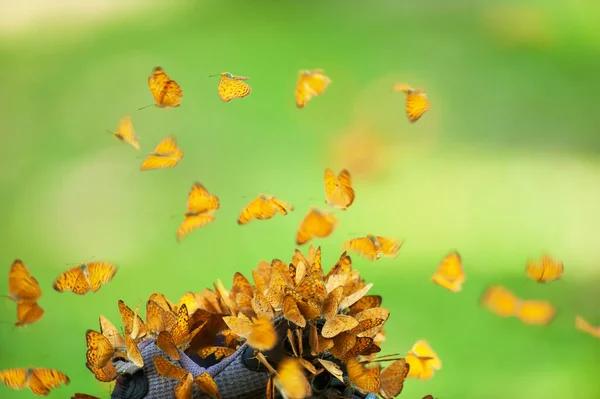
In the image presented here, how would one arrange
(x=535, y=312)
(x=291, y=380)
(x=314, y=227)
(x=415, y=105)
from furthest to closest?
(x=535, y=312) < (x=415, y=105) < (x=314, y=227) < (x=291, y=380)

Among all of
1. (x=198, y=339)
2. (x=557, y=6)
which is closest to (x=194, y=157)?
(x=198, y=339)

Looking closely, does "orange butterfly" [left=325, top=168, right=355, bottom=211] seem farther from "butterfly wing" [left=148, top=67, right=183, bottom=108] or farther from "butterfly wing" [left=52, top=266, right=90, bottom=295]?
"butterfly wing" [left=52, top=266, right=90, bottom=295]

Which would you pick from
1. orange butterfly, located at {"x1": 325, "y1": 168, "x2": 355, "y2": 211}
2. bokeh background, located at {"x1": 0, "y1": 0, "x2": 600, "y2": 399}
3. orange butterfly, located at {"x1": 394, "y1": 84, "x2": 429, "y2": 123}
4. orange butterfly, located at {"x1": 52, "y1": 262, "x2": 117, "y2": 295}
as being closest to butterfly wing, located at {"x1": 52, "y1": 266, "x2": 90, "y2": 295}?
orange butterfly, located at {"x1": 52, "y1": 262, "x2": 117, "y2": 295}

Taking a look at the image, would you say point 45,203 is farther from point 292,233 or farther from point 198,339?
point 198,339

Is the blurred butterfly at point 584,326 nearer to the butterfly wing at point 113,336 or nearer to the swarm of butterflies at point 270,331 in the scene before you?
the swarm of butterflies at point 270,331

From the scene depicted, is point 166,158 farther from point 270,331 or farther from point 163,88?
point 270,331

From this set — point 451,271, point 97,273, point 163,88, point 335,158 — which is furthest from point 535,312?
point 97,273
